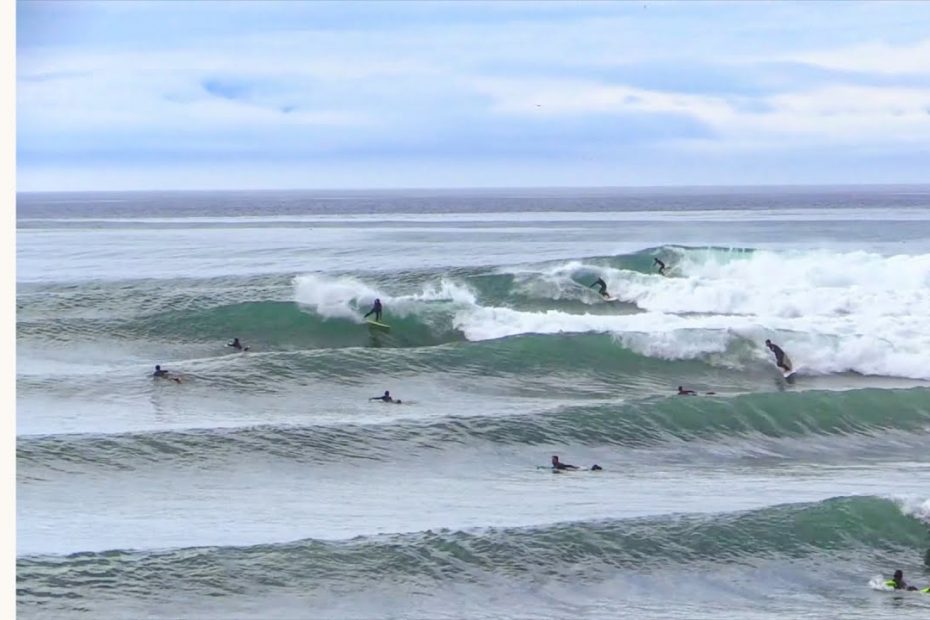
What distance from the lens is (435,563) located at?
12484mm

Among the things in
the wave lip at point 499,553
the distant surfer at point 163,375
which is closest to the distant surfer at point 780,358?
the distant surfer at point 163,375

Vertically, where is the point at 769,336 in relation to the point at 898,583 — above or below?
above

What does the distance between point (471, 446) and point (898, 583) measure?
22.3 feet

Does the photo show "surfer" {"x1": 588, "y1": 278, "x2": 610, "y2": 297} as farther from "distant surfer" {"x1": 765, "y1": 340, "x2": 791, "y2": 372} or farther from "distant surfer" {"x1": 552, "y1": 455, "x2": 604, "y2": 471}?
"distant surfer" {"x1": 552, "y1": 455, "x2": 604, "y2": 471}

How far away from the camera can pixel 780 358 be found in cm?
2594

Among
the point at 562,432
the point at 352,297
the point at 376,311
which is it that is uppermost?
the point at 352,297

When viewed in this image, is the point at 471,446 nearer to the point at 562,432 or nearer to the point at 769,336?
the point at 562,432

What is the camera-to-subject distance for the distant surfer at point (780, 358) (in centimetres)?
2582

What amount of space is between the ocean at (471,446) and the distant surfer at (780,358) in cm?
25

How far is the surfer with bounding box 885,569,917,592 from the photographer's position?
40.7 feet

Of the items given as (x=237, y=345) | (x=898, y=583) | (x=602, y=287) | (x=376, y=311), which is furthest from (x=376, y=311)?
(x=898, y=583)

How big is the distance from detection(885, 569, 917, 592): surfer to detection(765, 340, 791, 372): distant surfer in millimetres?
13231

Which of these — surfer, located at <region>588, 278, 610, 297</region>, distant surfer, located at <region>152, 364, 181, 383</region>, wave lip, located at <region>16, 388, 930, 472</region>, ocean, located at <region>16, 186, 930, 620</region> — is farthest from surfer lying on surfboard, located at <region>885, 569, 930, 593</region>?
surfer, located at <region>588, 278, 610, 297</region>

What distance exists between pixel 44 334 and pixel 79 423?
379 inches
